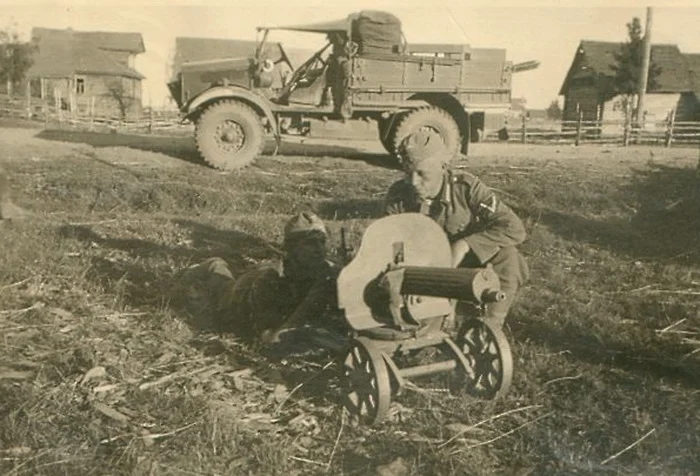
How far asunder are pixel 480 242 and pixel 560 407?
2.98 ft

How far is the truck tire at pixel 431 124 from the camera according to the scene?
11.1 meters

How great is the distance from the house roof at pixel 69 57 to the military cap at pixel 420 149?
1204cm

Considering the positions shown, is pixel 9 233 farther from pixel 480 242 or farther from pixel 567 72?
pixel 567 72

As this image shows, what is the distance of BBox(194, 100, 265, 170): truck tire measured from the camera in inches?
414

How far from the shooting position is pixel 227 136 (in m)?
10.6

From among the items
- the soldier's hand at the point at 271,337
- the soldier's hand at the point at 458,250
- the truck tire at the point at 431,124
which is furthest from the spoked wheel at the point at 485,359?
the truck tire at the point at 431,124

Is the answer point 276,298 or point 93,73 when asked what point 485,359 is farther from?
point 93,73

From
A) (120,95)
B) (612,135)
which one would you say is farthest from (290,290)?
(120,95)

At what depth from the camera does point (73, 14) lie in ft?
16.5

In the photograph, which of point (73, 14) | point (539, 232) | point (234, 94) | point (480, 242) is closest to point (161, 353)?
point (480, 242)

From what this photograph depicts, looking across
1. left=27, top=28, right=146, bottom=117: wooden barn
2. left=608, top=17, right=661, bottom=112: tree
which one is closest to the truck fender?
left=27, top=28, right=146, bottom=117: wooden barn

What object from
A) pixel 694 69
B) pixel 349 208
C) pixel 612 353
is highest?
pixel 694 69

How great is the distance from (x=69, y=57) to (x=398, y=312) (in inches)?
918

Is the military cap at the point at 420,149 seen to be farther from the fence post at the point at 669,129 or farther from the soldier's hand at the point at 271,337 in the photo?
the fence post at the point at 669,129
